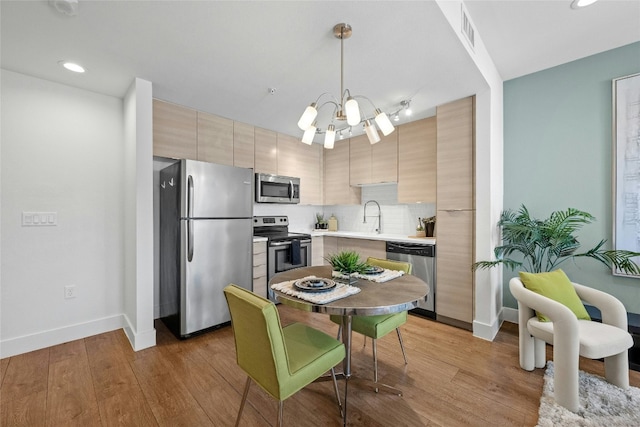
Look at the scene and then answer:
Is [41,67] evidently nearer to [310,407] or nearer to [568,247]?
[310,407]

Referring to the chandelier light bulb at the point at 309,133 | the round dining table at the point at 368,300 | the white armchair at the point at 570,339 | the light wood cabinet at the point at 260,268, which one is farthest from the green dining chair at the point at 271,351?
the light wood cabinet at the point at 260,268

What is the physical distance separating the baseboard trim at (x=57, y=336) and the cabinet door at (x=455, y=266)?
11.6 feet

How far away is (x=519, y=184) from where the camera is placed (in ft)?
9.75

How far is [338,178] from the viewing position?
4477 mm

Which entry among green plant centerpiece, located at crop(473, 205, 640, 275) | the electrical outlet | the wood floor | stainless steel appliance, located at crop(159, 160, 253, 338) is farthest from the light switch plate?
green plant centerpiece, located at crop(473, 205, 640, 275)

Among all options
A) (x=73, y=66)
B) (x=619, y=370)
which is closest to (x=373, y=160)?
(x=619, y=370)

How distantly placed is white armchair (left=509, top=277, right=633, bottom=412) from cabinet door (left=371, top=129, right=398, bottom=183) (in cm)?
201

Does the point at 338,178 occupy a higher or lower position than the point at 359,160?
lower

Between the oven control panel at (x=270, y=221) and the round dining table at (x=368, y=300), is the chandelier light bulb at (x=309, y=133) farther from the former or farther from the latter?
the oven control panel at (x=270, y=221)

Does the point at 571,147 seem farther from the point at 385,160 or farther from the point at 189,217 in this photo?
the point at 189,217

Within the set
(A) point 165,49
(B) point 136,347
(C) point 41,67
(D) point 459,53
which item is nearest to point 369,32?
(D) point 459,53

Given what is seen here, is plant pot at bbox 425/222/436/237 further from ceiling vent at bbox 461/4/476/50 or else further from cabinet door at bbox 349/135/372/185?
ceiling vent at bbox 461/4/476/50

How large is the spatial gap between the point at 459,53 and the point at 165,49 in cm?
224

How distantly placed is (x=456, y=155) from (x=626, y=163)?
4.41 ft
